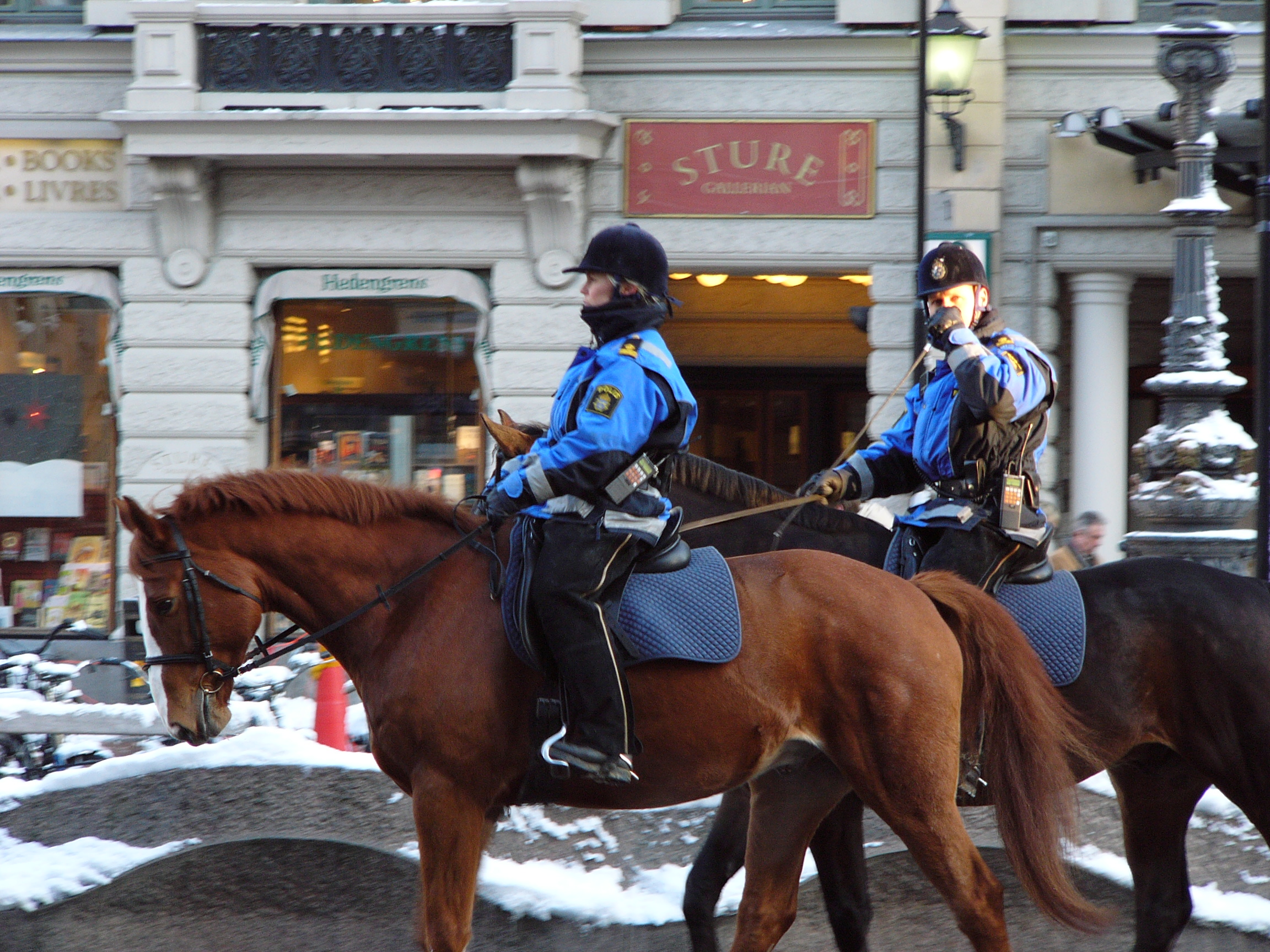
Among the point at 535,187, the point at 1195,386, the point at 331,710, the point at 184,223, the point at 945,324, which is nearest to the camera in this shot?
the point at 945,324

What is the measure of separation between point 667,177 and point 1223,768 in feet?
26.7

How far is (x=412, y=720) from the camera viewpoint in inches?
147

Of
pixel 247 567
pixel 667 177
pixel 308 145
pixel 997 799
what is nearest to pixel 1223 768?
pixel 997 799

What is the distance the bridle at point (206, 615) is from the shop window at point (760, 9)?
886 centimetres

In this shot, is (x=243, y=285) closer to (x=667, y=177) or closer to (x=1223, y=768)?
(x=667, y=177)

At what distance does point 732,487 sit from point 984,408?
95 centimetres

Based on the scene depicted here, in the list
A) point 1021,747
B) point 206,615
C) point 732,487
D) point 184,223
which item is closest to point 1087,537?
point 732,487

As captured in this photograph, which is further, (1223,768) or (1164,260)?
(1164,260)

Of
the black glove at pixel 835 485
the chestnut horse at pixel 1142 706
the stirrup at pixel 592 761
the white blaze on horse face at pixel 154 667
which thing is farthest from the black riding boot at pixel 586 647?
the black glove at pixel 835 485

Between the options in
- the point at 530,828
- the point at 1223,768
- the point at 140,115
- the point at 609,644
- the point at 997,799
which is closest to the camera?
the point at 609,644

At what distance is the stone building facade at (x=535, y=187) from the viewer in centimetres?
1117

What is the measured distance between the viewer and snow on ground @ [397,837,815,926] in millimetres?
4547

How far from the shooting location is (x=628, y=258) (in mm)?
3883

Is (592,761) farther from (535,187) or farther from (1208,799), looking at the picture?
(535,187)
